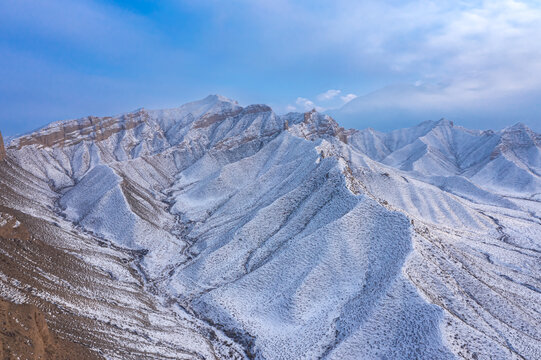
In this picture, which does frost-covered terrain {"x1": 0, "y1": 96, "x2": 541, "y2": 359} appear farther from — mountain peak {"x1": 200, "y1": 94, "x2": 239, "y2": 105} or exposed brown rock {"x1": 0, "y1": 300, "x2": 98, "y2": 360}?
mountain peak {"x1": 200, "y1": 94, "x2": 239, "y2": 105}

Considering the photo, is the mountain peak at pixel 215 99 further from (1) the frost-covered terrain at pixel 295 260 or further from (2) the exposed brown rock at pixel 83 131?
(1) the frost-covered terrain at pixel 295 260

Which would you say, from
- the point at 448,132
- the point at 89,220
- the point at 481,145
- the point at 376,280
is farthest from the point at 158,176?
the point at 448,132

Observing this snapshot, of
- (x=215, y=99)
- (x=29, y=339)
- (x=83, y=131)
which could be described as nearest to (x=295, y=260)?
(x=29, y=339)

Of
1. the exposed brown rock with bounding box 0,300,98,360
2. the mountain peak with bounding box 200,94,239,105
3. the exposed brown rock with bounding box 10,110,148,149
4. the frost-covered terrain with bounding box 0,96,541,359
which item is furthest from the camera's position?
the mountain peak with bounding box 200,94,239,105

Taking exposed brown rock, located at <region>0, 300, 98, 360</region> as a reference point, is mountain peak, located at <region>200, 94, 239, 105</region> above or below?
above

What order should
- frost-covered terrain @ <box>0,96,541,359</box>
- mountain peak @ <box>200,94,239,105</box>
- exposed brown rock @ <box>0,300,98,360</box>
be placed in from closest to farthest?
1. exposed brown rock @ <box>0,300,98,360</box>
2. frost-covered terrain @ <box>0,96,541,359</box>
3. mountain peak @ <box>200,94,239,105</box>

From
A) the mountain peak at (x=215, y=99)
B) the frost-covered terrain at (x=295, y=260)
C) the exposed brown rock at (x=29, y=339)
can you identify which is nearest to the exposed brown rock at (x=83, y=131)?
the frost-covered terrain at (x=295, y=260)

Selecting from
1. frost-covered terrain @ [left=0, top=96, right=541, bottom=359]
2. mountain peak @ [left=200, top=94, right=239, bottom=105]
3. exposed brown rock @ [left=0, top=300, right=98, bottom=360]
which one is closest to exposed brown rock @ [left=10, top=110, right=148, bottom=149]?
frost-covered terrain @ [left=0, top=96, right=541, bottom=359]

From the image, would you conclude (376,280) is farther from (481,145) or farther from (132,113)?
(481,145)

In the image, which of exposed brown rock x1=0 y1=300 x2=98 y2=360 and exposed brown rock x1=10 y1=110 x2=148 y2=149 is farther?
exposed brown rock x1=10 y1=110 x2=148 y2=149
